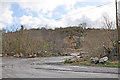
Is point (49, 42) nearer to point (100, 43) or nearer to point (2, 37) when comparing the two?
point (2, 37)

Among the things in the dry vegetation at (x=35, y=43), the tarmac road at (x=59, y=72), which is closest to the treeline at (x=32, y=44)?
the dry vegetation at (x=35, y=43)

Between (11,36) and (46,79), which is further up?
(11,36)

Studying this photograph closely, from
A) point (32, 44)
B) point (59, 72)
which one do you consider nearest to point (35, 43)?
point (32, 44)

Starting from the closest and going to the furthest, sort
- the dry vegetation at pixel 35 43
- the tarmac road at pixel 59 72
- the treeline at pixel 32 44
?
1. the tarmac road at pixel 59 72
2. the dry vegetation at pixel 35 43
3. the treeline at pixel 32 44

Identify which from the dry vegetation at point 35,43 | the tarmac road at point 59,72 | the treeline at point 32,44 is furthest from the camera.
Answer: the treeline at point 32,44

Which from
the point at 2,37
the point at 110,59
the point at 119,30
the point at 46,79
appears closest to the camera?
the point at 46,79

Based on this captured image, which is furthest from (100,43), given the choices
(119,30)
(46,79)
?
(46,79)

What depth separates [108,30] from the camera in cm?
1622

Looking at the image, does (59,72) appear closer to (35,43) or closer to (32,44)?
(32,44)

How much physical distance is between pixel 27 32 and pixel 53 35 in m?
6.71

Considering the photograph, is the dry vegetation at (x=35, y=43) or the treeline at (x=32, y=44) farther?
the treeline at (x=32, y=44)

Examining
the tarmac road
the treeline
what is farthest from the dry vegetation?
the tarmac road

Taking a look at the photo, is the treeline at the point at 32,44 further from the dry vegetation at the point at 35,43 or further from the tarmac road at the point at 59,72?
the tarmac road at the point at 59,72

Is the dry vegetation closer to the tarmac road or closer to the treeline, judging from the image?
the treeline
